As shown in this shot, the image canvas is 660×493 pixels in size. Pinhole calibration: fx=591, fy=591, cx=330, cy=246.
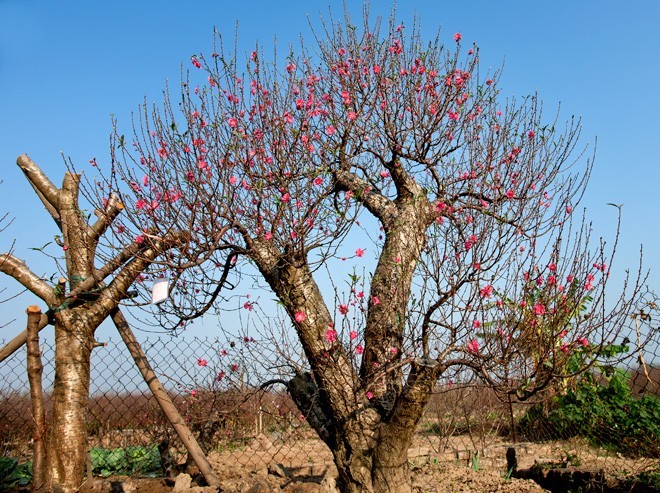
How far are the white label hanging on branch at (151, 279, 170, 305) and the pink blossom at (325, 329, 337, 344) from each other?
105 cm

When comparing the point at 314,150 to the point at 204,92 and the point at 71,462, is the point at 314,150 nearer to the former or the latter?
the point at 204,92

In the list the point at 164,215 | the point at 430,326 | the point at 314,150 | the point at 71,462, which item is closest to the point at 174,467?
the point at 71,462

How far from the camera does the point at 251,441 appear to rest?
618cm

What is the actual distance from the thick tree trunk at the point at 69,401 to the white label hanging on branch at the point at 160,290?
760 millimetres

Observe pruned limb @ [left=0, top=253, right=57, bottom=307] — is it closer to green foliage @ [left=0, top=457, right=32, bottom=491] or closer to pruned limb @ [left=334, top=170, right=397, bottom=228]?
green foliage @ [left=0, top=457, right=32, bottom=491]

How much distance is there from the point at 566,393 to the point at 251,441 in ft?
11.9

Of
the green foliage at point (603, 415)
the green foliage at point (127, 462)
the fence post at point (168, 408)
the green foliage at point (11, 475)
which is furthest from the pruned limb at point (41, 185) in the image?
the green foliage at point (603, 415)

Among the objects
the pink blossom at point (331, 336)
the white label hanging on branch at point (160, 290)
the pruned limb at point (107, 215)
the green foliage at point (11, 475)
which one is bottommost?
the green foliage at point (11, 475)

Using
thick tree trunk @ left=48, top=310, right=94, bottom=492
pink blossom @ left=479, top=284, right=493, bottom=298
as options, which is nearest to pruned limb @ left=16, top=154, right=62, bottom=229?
thick tree trunk @ left=48, top=310, right=94, bottom=492

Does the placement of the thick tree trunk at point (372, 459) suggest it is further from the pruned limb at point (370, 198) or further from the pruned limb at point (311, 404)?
the pruned limb at point (370, 198)

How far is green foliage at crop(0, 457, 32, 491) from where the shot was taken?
4168 mm

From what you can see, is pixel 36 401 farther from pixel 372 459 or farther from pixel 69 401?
pixel 372 459

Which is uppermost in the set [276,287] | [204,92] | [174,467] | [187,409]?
[204,92]

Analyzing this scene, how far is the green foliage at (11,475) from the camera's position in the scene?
417cm
